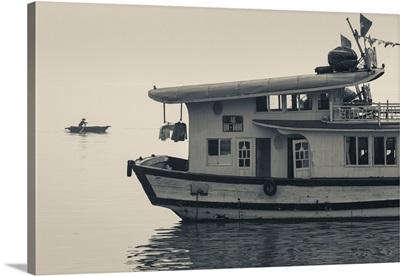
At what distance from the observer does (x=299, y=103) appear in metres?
20.6

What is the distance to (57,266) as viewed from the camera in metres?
18.5

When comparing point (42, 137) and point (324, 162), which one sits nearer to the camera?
point (42, 137)

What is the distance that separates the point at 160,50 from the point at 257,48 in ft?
5.73

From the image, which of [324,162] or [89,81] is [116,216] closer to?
[89,81]

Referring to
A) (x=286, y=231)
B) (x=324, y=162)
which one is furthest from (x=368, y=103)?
(x=286, y=231)

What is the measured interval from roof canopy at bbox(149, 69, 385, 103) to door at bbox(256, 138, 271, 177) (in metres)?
0.92

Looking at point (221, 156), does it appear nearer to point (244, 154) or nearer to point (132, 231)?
point (244, 154)

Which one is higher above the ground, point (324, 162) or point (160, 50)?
point (160, 50)

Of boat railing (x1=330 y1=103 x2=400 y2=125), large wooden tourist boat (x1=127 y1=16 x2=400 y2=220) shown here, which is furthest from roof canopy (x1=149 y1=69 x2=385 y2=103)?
boat railing (x1=330 y1=103 x2=400 y2=125)

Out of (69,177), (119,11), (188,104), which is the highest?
(119,11)

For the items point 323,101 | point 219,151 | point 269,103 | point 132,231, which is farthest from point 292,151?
point 132,231

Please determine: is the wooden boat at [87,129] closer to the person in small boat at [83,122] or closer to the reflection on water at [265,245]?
the person in small boat at [83,122]

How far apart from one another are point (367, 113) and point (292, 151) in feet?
4.97

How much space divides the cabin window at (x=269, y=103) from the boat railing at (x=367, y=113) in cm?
95
